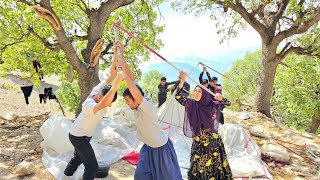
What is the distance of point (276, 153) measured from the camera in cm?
484

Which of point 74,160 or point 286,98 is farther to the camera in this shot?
point 286,98

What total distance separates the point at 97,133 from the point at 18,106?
19.6 meters

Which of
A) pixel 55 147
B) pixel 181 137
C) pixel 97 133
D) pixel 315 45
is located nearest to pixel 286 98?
pixel 315 45

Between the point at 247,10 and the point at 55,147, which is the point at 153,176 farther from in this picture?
the point at 247,10

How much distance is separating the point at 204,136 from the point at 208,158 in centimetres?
27

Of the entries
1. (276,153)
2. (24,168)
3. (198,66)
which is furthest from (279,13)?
(24,168)

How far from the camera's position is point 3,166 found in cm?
383

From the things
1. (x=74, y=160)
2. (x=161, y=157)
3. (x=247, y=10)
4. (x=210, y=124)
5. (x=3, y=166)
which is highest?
(x=247, y=10)

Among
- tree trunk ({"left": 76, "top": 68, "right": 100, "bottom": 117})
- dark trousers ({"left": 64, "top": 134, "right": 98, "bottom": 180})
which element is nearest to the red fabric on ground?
dark trousers ({"left": 64, "top": 134, "right": 98, "bottom": 180})

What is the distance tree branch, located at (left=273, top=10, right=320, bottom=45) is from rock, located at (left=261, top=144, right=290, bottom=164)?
3.72 m

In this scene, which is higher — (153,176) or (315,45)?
(315,45)

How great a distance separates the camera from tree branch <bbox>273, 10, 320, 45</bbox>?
272 inches

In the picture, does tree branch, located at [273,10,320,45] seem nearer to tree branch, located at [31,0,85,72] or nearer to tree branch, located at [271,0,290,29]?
tree branch, located at [271,0,290,29]

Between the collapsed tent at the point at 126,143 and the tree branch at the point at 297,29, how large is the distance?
3842 mm
